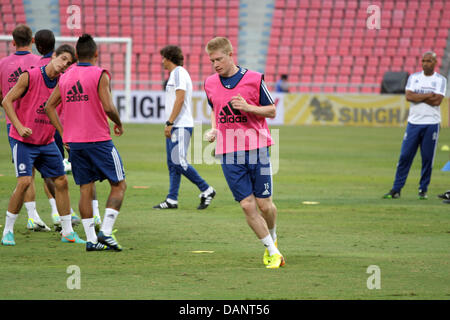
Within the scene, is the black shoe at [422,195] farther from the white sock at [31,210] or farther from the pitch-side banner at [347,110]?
the pitch-side banner at [347,110]

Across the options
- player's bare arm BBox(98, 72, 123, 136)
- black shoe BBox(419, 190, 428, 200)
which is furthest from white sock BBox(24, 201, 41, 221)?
black shoe BBox(419, 190, 428, 200)

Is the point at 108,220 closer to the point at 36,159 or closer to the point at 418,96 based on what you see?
the point at 36,159

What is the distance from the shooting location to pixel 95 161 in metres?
7.39

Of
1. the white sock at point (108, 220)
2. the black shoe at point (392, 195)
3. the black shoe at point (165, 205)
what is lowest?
the black shoe at point (392, 195)

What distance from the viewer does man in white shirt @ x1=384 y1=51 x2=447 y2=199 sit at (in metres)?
12.1

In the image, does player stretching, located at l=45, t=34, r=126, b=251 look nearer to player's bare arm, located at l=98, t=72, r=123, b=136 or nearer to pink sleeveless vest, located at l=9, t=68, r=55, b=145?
player's bare arm, located at l=98, t=72, r=123, b=136

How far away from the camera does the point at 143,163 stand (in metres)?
17.0

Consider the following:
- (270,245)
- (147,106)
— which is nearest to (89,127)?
(270,245)

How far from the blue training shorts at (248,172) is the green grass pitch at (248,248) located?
686 mm

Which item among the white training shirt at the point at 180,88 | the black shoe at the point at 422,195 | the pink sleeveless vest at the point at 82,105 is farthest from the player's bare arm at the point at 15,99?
the black shoe at the point at 422,195

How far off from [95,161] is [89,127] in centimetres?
34

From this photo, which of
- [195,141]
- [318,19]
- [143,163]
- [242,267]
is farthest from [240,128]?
[318,19]

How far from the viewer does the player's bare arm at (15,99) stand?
768 cm

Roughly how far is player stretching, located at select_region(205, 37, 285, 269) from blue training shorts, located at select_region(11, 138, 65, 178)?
6.73 ft
